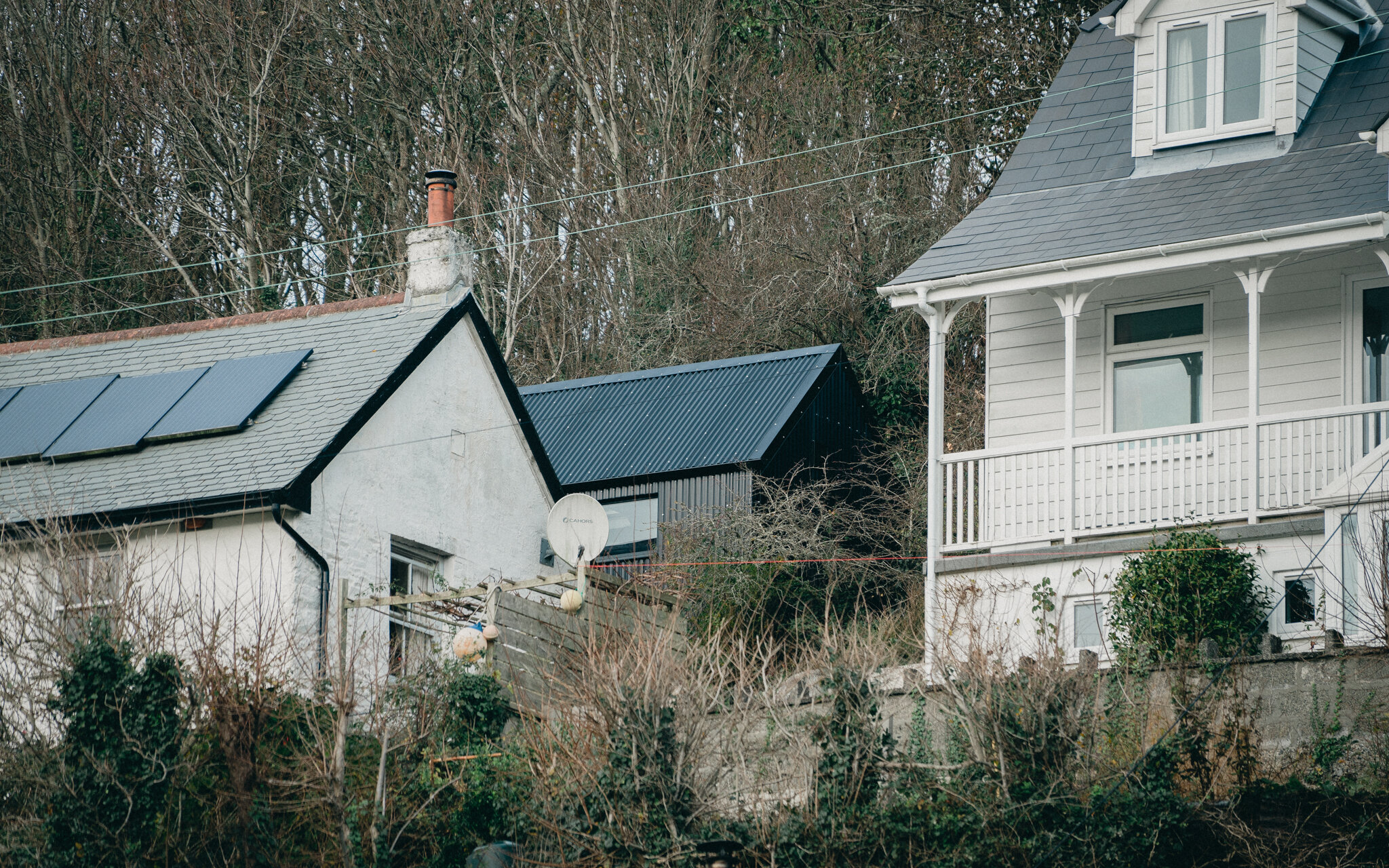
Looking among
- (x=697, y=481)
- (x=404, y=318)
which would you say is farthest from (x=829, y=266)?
(x=404, y=318)

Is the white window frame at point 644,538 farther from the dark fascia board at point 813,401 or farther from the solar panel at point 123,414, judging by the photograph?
the solar panel at point 123,414

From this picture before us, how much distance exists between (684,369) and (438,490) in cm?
599

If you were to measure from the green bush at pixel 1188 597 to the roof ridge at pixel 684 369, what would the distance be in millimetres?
8593

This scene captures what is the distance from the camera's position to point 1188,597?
647 inches

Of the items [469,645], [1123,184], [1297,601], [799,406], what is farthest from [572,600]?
[1123,184]

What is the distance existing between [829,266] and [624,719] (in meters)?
15.8

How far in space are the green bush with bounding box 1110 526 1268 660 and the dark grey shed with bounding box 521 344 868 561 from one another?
669cm

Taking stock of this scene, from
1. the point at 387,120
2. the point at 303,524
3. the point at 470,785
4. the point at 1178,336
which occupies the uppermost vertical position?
the point at 387,120

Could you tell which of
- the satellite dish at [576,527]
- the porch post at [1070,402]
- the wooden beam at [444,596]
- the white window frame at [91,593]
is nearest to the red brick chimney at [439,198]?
the satellite dish at [576,527]

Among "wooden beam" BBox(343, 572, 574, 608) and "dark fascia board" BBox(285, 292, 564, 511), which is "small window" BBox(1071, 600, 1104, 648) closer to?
"wooden beam" BBox(343, 572, 574, 608)

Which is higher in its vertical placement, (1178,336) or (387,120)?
(387,120)

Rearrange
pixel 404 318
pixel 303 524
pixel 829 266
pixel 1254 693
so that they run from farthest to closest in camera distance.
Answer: pixel 829 266 → pixel 404 318 → pixel 303 524 → pixel 1254 693

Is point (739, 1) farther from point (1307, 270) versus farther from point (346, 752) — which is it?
point (346, 752)

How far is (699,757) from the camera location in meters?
13.7
